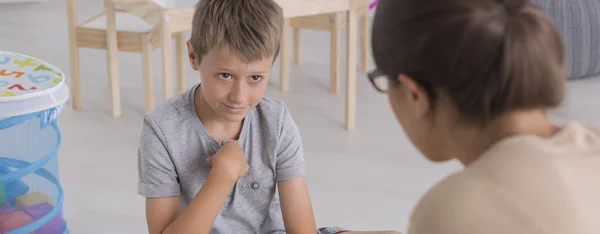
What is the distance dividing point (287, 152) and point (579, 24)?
2.12m

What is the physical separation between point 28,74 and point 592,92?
86.6 inches

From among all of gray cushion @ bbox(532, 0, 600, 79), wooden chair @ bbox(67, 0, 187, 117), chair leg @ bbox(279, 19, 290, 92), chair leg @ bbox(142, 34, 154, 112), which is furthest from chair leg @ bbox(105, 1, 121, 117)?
A: gray cushion @ bbox(532, 0, 600, 79)

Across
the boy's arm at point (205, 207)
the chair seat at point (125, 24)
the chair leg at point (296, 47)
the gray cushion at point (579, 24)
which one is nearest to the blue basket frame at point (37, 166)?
the boy's arm at point (205, 207)

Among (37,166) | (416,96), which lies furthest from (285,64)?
(416,96)

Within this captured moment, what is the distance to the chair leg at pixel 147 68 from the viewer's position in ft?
9.11

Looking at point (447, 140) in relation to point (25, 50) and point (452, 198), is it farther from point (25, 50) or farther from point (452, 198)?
point (25, 50)

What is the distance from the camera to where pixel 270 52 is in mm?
1397

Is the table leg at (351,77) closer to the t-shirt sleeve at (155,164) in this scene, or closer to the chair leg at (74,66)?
the chair leg at (74,66)

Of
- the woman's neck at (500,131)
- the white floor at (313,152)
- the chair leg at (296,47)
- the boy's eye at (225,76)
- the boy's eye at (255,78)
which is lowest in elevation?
the white floor at (313,152)

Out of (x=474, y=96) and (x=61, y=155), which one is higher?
(x=474, y=96)

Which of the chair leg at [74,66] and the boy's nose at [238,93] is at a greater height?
the boy's nose at [238,93]

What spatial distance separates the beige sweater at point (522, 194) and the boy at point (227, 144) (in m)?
0.57

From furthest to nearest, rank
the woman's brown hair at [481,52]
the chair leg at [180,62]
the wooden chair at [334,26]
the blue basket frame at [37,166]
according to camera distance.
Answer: the wooden chair at [334,26], the chair leg at [180,62], the blue basket frame at [37,166], the woman's brown hair at [481,52]

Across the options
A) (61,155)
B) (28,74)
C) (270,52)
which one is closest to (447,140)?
(270,52)
